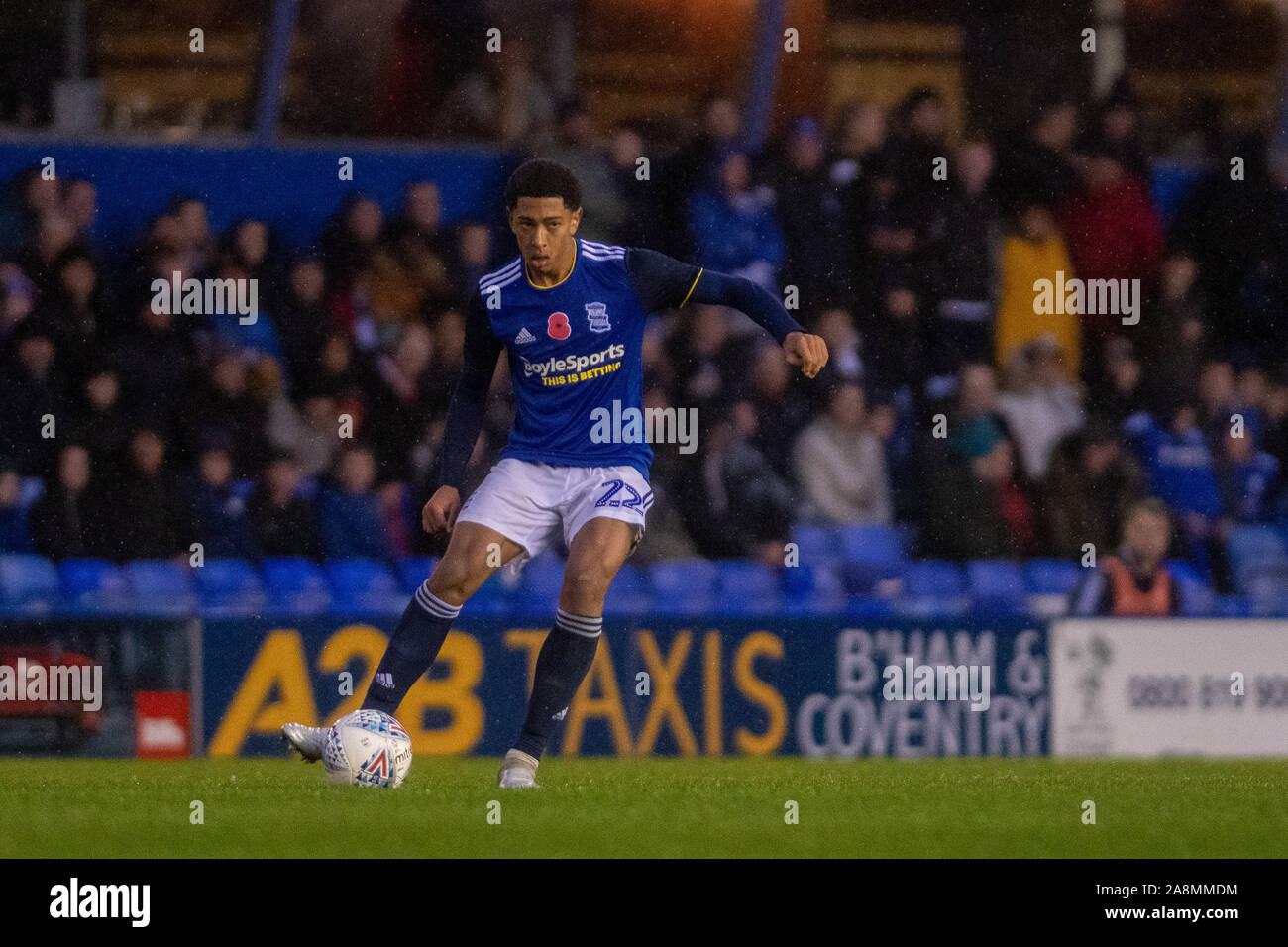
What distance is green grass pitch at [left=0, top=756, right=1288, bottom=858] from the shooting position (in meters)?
6.00

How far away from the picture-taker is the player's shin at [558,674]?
7203mm

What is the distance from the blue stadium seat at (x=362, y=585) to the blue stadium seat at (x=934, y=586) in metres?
2.51

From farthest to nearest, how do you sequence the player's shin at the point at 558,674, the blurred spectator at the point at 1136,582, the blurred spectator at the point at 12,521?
the blurred spectator at the point at 1136,582 → the blurred spectator at the point at 12,521 → the player's shin at the point at 558,674

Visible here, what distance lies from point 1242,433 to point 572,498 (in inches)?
234

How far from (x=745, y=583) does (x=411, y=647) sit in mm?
4000

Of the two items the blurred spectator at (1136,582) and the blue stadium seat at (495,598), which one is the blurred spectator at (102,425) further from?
the blurred spectator at (1136,582)

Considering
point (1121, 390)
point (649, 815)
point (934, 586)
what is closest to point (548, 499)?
point (649, 815)

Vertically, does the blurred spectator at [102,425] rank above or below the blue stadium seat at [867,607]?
above

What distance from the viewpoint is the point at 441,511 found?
7.23m

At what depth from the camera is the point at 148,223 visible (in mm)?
11578

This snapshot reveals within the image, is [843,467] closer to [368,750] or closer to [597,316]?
[597,316]

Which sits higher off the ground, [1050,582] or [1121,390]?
[1121,390]

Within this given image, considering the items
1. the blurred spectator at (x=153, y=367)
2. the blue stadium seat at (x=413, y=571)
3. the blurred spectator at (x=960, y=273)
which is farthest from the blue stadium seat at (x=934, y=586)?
the blurred spectator at (x=153, y=367)

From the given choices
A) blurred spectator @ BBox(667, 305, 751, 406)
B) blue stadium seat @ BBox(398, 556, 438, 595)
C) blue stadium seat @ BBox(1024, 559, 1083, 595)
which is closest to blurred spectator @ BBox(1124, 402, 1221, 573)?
blue stadium seat @ BBox(1024, 559, 1083, 595)
